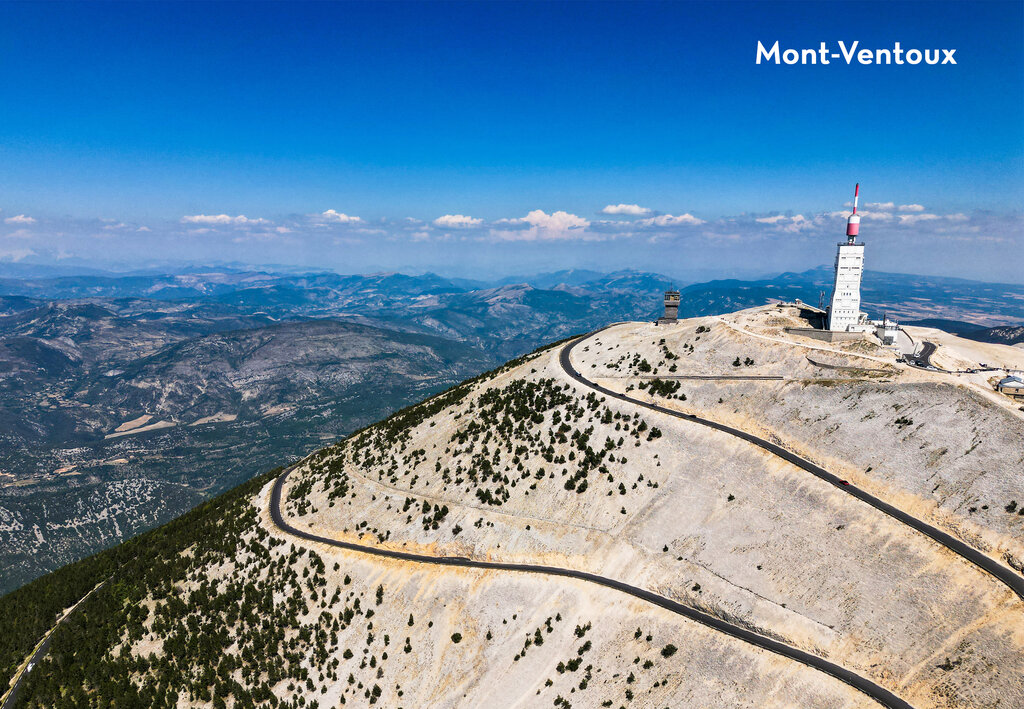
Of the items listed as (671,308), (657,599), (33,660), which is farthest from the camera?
(671,308)

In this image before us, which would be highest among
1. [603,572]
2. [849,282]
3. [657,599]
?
[849,282]

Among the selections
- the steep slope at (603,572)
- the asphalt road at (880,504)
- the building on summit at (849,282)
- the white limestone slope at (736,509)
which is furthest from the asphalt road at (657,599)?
the building on summit at (849,282)

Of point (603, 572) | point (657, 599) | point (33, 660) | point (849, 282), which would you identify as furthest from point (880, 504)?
point (33, 660)

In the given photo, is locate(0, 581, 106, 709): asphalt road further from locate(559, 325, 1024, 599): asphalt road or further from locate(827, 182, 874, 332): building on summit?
locate(827, 182, 874, 332): building on summit

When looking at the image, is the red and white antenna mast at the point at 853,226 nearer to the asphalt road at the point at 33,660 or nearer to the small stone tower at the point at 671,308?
the small stone tower at the point at 671,308

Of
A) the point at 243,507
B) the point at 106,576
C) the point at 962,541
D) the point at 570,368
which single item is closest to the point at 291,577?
the point at 243,507

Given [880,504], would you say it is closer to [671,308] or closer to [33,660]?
[671,308]
